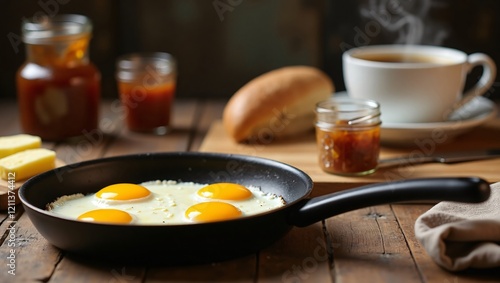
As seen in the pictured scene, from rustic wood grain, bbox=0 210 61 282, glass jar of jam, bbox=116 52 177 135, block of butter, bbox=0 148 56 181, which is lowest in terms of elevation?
glass jar of jam, bbox=116 52 177 135

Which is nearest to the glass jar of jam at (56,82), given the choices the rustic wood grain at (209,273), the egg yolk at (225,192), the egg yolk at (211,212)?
the egg yolk at (225,192)

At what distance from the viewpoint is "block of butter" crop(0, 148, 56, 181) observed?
1810 millimetres

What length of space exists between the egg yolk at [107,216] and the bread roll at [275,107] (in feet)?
2.65

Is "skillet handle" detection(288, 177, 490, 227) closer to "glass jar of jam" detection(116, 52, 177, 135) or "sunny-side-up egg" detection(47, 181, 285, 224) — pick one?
"sunny-side-up egg" detection(47, 181, 285, 224)

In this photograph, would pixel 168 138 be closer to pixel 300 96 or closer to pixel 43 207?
pixel 300 96

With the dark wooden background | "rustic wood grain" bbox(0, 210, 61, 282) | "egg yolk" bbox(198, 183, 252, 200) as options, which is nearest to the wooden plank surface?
"egg yolk" bbox(198, 183, 252, 200)

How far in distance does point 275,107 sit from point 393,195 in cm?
95

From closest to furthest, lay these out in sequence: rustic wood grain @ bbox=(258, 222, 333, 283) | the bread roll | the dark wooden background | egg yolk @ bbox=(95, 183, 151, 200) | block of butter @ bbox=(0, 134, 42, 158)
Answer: rustic wood grain @ bbox=(258, 222, 333, 283), egg yolk @ bbox=(95, 183, 151, 200), block of butter @ bbox=(0, 134, 42, 158), the bread roll, the dark wooden background

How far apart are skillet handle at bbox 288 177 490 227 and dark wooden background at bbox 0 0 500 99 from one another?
154 centimetres

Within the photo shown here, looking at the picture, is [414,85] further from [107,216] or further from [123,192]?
[107,216]

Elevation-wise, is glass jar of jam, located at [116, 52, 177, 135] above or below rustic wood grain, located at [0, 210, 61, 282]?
below

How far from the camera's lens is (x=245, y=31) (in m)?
2.91

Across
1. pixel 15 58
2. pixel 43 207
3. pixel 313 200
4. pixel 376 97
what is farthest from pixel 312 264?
pixel 15 58

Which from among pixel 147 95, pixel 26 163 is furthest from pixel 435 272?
pixel 147 95
